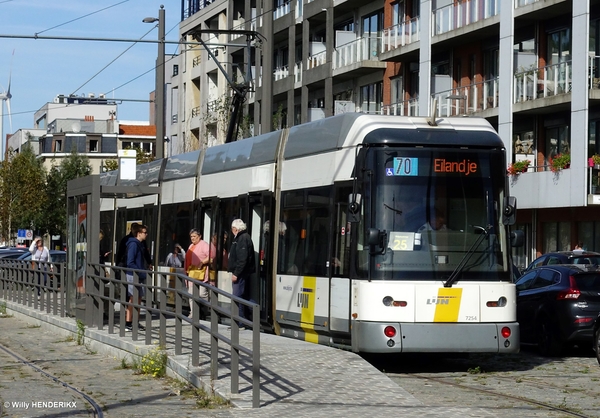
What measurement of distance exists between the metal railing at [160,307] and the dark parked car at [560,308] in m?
5.05

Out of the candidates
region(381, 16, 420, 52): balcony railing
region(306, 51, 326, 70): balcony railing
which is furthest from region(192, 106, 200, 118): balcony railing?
region(381, 16, 420, 52): balcony railing

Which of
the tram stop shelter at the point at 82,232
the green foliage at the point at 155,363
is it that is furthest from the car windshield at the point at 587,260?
the green foliage at the point at 155,363

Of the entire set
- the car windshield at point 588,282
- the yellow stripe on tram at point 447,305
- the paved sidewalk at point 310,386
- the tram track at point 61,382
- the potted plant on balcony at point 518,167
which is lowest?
the tram track at point 61,382

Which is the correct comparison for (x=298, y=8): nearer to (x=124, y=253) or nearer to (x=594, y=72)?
(x=594, y=72)

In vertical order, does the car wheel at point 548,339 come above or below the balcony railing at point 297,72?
below

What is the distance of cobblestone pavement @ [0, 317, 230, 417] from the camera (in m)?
10.3

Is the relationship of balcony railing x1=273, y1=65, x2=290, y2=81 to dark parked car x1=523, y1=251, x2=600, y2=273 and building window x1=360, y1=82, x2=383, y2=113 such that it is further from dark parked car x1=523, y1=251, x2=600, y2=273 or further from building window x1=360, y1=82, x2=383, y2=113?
dark parked car x1=523, y1=251, x2=600, y2=273

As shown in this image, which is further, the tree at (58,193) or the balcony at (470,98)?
the tree at (58,193)

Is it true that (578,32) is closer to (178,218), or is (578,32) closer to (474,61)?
(474,61)

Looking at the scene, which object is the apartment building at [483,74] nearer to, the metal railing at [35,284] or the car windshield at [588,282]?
the metal railing at [35,284]

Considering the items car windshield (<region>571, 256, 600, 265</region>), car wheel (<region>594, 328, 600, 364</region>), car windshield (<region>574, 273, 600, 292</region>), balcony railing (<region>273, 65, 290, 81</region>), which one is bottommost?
car wheel (<region>594, 328, 600, 364</region>)

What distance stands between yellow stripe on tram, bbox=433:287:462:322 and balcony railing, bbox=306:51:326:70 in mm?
34210

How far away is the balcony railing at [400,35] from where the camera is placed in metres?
40.2

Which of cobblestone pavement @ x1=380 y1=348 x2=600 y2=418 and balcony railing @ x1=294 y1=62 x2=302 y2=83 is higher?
balcony railing @ x1=294 y1=62 x2=302 y2=83
